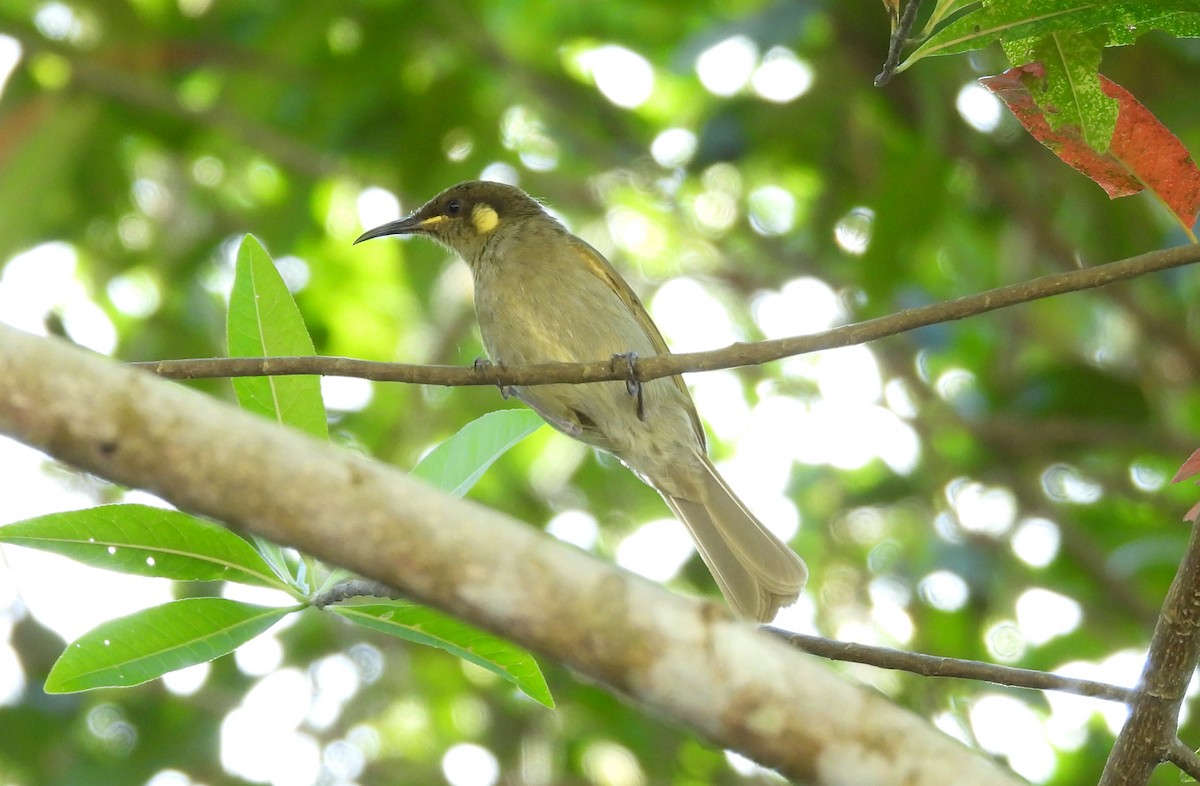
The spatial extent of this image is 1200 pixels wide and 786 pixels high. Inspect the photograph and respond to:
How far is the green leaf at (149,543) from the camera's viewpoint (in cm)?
249

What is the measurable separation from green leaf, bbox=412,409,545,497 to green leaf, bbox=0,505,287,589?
0.45 meters

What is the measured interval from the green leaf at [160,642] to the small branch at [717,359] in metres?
0.51

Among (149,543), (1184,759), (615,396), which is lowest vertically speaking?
(149,543)

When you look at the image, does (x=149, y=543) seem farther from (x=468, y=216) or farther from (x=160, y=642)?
(x=468, y=216)

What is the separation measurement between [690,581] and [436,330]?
2.37 metres

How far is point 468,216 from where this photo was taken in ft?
19.5

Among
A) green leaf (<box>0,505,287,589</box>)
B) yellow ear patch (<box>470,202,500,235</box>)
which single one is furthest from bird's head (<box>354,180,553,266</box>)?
green leaf (<box>0,505,287,589</box>)

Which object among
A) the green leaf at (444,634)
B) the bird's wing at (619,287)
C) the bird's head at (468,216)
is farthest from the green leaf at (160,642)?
the bird's head at (468,216)

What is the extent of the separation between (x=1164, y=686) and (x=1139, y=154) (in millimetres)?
1163

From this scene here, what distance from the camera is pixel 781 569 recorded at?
4.76 metres

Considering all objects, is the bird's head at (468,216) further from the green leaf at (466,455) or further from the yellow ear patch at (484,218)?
the green leaf at (466,455)

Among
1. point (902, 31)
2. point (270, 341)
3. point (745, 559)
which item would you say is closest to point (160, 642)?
point (270, 341)

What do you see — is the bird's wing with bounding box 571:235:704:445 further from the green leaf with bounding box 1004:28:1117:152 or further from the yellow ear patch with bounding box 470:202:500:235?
the green leaf with bounding box 1004:28:1117:152

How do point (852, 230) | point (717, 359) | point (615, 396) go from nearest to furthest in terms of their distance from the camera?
point (717, 359)
point (615, 396)
point (852, 230)
